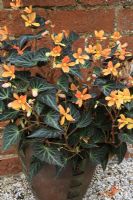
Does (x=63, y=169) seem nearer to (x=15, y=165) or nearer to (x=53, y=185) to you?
(x=53, y=185)

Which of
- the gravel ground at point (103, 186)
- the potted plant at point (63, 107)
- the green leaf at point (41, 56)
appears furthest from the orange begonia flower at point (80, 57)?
the gravel ground at point (103, 186)

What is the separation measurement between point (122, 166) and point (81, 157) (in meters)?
0.63

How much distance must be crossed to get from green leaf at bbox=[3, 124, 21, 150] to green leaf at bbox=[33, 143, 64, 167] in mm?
74

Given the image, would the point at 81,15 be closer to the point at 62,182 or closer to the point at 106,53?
the point at 106,53

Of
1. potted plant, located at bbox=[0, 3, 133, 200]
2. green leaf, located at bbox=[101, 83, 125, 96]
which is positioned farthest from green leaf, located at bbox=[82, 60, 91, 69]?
green leaf, located at bbox=[101, 83, 125, 96]

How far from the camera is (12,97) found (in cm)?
151

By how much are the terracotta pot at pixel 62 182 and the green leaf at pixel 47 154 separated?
0.49 ft

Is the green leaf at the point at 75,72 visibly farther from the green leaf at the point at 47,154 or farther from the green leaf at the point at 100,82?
the green leaf at the point at 47,154

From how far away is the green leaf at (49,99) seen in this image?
4.72 ft

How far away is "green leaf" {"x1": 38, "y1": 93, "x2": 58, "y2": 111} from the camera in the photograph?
1.44m

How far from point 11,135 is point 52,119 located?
171 mm

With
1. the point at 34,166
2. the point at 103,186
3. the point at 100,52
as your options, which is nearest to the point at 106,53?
the point at 100,52

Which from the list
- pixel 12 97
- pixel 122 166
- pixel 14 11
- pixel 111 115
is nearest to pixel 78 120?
pixel 111 115

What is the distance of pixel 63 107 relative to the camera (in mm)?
1528
